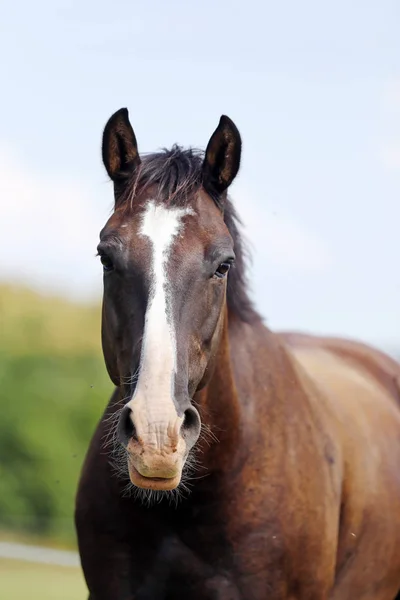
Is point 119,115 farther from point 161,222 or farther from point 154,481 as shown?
point 154,481

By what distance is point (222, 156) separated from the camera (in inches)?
183

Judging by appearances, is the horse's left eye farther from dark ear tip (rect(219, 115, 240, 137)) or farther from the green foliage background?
the green foliage background

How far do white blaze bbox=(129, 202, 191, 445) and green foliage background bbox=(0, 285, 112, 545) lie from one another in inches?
552

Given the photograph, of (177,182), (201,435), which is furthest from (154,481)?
(177,182)

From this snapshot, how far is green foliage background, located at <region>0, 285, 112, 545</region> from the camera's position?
17953mm

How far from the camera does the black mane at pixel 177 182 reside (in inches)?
173

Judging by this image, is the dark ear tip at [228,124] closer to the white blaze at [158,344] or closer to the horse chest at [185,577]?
the white blaze at [158,344]

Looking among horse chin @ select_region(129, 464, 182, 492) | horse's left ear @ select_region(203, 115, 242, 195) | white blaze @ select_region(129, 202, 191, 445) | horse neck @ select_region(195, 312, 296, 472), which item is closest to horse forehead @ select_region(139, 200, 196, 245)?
white blaze @ select_region(129, 202, 191, 445)

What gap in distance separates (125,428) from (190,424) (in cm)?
26

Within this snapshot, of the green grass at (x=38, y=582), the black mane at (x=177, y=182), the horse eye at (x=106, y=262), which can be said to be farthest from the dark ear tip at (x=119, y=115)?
the green grass at (x=38, y=582)

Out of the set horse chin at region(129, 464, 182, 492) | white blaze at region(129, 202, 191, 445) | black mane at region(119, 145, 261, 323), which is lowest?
horse chin at region(129, 464, 182, 492)

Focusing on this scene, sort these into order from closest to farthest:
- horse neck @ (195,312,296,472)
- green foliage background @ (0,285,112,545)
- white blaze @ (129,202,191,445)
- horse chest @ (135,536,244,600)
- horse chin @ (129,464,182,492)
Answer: white blaze @ (129,202,191,445) → horse chin @ (129,464,182,492) → horse chest @ (135,536,244,600) → horse neck @ (195,312,296,472) → green foliage background @ (0,285,112,545)

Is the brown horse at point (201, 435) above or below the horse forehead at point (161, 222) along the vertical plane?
below

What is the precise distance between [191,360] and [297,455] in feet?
3.45
